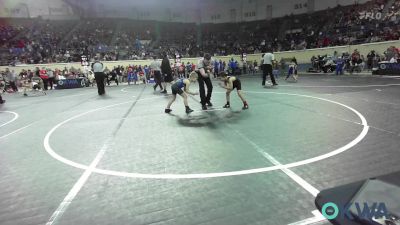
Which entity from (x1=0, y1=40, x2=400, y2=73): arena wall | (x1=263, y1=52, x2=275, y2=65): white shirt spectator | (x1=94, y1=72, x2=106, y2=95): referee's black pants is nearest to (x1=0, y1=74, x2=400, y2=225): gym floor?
(x1=263, y1=52, x2=275, y2=65): white shirt spectator

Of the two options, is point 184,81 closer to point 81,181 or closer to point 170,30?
point 81,181

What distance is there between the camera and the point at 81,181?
4371 millimetres

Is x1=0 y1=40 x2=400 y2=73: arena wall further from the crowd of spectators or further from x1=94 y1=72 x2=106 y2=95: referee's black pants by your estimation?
x1=94 y1=72 x2=106 y2=95: referee's black pants

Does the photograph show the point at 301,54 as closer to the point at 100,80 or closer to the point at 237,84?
the point at 100,80

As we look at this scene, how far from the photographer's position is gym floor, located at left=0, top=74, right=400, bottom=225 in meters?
3.43

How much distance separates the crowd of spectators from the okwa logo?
73.1 ft

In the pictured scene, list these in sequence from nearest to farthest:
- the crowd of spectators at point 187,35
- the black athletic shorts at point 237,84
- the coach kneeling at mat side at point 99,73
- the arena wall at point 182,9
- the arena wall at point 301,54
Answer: the black athletic shorts at point 237,84, the coach kneeling at mat side at point 99,73, the arena wall at point 301,54, the crowd of spectators at point 187,35, the arena wall at point 182,9

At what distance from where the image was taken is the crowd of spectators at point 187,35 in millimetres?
25750

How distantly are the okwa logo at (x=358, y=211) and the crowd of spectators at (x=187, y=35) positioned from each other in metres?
22.3

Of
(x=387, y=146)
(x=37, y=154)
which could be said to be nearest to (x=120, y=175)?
(x=37, y=154)

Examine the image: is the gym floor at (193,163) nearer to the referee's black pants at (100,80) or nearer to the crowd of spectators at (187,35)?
the referee's black pants at (100,80)

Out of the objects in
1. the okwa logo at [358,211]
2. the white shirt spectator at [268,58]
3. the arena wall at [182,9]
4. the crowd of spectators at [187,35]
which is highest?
the arena wall at [182,9]

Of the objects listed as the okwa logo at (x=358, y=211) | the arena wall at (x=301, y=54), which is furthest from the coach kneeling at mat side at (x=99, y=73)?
the okwa logo at (x=358, y=211)

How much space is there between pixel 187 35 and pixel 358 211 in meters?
37.4
